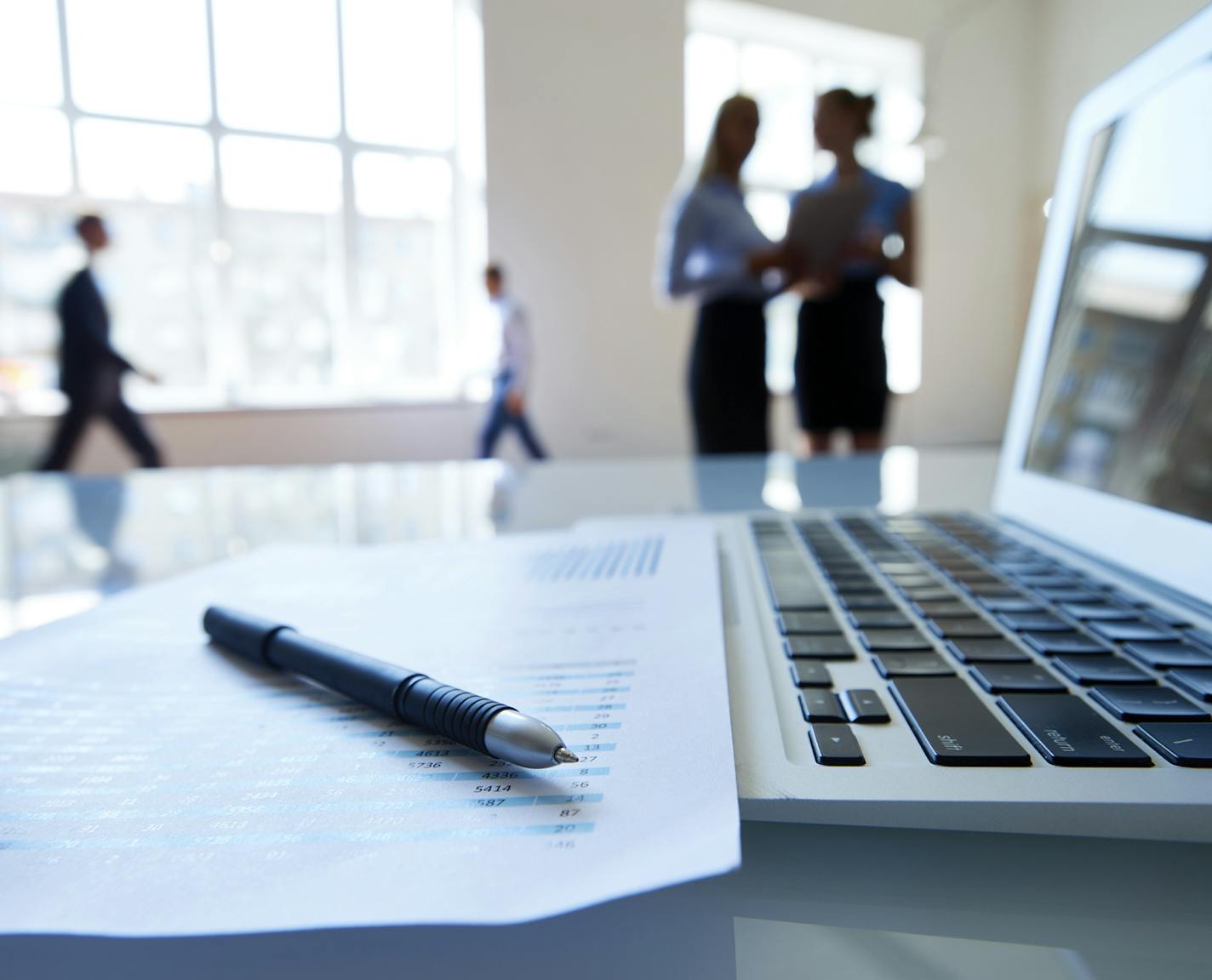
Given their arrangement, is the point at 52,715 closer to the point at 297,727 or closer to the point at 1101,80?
the point at 297,727

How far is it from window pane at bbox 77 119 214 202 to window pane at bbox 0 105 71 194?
0.09m

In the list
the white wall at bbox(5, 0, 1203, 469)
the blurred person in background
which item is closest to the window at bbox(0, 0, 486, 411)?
the white wall at bbox(5, 0, 1203, 469)

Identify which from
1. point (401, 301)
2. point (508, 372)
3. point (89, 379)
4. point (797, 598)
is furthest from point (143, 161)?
point (797, 598)

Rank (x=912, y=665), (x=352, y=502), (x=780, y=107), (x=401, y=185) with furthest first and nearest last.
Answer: (x=780, y=107) < (x=401, y=185) < (x=352, y=502) < (x=912, y=665)

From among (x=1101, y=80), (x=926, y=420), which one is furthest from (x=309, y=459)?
(x=1101, y=80)

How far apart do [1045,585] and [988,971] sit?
0.27 metres

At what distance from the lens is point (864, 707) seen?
23 cm

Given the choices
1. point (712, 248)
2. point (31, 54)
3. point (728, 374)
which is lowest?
point (728, 374)

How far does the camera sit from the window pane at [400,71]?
15.9ft

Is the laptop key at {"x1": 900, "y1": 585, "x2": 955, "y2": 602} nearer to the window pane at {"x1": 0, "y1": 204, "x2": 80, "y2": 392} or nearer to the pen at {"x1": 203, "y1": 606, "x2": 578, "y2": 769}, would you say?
the pen at {"x1": 203, "y1": 606, "x2": 578, "y2": 769}

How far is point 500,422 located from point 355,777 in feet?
14.3

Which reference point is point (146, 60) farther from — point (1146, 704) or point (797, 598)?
point (1146, 704)

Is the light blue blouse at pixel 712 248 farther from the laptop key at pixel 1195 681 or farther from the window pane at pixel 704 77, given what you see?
the window pane at pixel 704 77

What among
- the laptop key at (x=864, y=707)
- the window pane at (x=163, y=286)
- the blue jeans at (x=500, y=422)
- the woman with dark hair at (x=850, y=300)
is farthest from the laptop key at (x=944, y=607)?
the window pane at (x=163, y=286)
